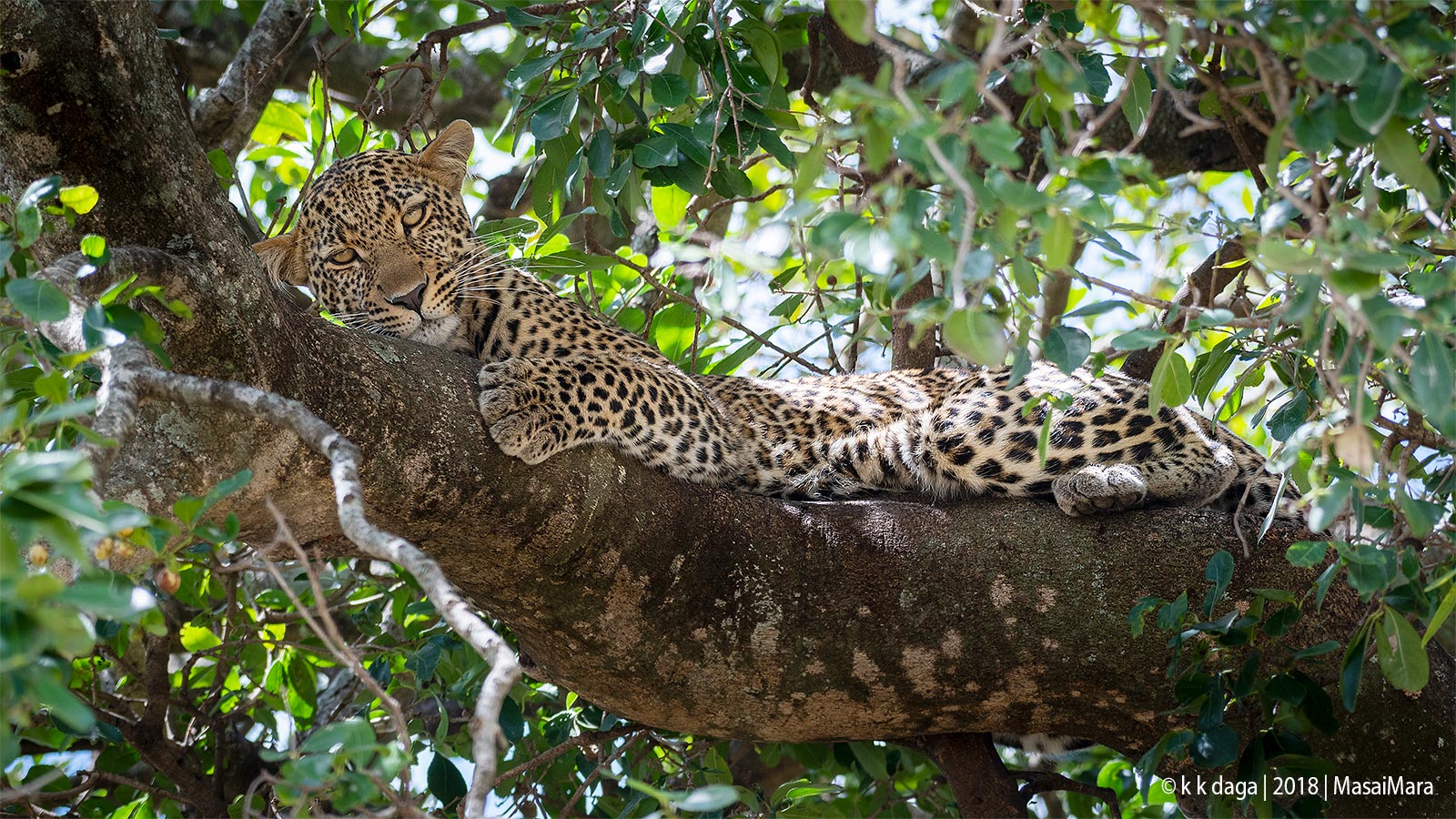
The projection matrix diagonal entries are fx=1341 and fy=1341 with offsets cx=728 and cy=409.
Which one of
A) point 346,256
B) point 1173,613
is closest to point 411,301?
point 346,256

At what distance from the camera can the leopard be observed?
4398 millimetres

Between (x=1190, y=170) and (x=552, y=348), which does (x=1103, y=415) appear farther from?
(x=1190, y=170)

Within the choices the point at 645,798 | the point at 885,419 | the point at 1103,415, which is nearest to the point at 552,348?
the point at 885,419

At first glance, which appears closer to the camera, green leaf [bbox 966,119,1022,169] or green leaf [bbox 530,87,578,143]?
green leaf [bbox 966,119,1022,169]

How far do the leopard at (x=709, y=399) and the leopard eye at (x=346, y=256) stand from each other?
16mm

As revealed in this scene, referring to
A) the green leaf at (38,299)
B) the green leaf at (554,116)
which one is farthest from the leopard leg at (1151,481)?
the green leaf at (38,299)

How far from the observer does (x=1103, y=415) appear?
4.70 metres

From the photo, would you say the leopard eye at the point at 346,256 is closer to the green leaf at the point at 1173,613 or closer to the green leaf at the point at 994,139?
the green leaf at the point at 1173,613

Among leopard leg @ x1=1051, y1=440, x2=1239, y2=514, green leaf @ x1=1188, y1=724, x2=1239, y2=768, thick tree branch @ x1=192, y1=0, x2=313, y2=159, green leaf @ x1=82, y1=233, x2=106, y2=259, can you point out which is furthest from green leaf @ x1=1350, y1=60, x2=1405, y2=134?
thick tree branch @ x1=192, y1=0, x2=313, y2=159

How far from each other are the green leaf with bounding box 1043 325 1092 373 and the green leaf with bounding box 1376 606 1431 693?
0.86 metres

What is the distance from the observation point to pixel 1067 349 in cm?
256

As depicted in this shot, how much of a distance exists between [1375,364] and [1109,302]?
0.49m

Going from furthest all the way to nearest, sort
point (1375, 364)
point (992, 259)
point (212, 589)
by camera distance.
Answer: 1. point (212, 589)
2. point (1375, 364)
3. point (992, 259)

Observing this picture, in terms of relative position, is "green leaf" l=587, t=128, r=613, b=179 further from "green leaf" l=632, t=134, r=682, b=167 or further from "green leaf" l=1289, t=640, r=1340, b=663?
"green leaf" l=1289, t=640, r=1340, b=663
